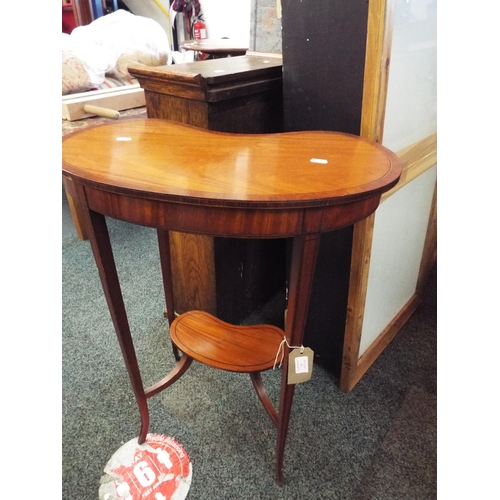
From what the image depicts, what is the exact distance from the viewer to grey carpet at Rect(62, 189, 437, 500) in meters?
1.07

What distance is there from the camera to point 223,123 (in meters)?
1.21

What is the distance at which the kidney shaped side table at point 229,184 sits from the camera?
2.13 ft

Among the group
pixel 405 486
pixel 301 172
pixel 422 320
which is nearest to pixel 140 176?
pixel 301 172

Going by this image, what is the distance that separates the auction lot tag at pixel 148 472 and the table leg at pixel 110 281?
5.7 inches

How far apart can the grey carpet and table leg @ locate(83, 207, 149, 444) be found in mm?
216

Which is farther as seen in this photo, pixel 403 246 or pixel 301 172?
pixel 403 246

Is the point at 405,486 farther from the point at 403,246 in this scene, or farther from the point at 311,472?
the point at 403,246

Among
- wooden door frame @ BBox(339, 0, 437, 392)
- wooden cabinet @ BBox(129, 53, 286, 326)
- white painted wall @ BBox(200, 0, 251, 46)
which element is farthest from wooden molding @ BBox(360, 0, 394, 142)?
white painted wall @ BBox(200, 0, 251, 46)

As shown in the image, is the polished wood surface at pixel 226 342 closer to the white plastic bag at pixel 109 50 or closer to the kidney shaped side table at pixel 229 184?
the kidney shaped side table at pixel 229 184

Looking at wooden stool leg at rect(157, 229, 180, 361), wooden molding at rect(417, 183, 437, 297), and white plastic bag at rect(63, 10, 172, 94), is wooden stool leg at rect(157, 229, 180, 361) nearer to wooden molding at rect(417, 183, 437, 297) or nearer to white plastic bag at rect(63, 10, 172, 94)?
wooden molding at rect(417, 183, 437, 297)

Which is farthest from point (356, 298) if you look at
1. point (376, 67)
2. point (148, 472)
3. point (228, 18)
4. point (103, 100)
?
point (228, 18)

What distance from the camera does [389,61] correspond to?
91cm

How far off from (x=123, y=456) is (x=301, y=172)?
92cm

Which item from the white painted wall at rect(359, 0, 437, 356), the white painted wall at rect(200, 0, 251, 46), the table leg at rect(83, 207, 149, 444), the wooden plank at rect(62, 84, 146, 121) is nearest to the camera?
the table leg at rect(83, 207, 149, 444)
